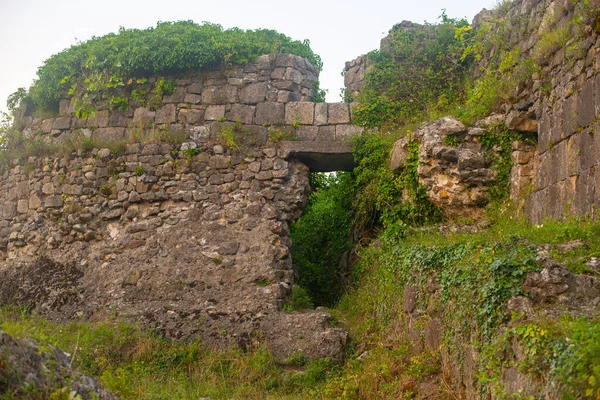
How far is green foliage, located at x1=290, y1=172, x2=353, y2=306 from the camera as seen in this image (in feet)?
40.1

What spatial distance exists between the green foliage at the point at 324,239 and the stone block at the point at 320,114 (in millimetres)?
1400

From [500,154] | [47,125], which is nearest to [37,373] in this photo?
[500,154]

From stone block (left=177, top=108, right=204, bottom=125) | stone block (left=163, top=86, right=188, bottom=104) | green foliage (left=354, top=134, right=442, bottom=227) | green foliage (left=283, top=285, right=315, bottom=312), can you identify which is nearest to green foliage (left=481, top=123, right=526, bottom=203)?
green foliage (left=354, top=134, right=442, bottom=227)

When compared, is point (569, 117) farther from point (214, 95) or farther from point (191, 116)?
point (191, 116)

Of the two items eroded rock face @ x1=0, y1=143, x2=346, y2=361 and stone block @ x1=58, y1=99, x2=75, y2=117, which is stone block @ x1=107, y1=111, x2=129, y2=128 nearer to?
eroded rock face @ x1=0, y1=143, x2=346, y2=361

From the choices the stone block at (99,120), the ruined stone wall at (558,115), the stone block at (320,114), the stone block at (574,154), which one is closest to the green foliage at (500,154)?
the ruined stone wall at (558,115)

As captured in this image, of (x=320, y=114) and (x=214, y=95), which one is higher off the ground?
(x=214, y=95)

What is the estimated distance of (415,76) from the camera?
11227mm

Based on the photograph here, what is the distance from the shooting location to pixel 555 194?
756cm

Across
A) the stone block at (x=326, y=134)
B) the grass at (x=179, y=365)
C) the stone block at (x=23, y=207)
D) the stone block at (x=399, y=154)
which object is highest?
the stone block at (x=326, y=134)

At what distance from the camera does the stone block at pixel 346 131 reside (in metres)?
10.8

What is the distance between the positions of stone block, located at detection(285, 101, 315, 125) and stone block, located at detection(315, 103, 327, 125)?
6cm

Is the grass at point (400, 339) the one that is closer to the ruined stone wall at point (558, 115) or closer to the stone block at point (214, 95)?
the ruined stone wall at point (558, 115)

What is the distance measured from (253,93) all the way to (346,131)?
5.13ft
